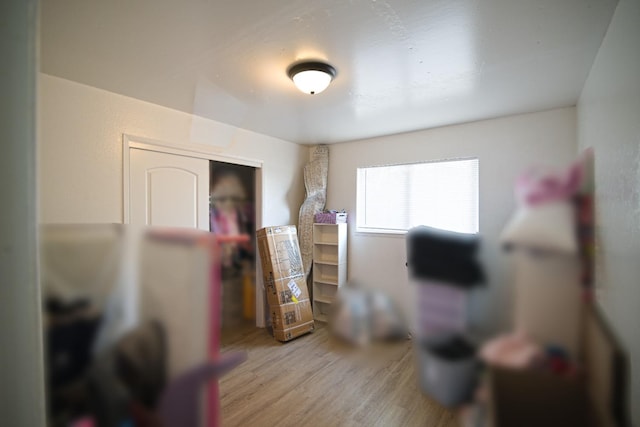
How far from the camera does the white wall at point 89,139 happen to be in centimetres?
159

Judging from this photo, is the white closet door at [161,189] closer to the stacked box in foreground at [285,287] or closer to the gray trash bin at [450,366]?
the stacked box in foreground at [285,287]

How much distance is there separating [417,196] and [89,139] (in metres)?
1.96

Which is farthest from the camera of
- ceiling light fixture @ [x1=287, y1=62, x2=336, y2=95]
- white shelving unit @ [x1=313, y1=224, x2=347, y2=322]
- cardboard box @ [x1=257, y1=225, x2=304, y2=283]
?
cardboard box @ [x1=257, y1=225, x2=304, y2=283]

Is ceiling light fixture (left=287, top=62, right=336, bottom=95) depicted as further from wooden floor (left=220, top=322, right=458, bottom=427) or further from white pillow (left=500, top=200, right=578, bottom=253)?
white pillow (left=500, top=200, right=578, bottom=253)

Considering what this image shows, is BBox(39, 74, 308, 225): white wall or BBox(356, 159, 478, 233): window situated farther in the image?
BBox(39, 74, 308, 225): white wall

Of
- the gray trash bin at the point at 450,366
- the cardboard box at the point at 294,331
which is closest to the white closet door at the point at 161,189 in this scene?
the cardboard box at the point at 294,331

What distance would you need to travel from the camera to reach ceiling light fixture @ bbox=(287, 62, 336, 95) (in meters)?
1.50

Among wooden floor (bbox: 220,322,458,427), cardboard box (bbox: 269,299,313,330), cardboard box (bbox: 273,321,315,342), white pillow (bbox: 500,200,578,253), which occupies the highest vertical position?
white pillow (bbox: 500,200,578,253)

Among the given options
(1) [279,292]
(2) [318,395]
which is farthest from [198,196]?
(2) [318,395]

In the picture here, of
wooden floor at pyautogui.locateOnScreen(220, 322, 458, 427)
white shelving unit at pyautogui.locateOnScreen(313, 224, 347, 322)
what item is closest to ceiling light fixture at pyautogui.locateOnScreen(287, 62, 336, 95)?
white shelving unit at pyautogui.locateOnScreen(313, 224, 347, 322)

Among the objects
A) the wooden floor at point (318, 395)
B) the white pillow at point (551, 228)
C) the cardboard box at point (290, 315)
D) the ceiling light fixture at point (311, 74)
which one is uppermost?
the ceiling light fixture at point (311, 74)

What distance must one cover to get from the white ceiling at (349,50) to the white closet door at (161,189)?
414 millimetres

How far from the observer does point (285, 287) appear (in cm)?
241

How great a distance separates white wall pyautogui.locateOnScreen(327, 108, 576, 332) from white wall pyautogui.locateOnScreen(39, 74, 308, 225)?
Answer: 30.6 inches
